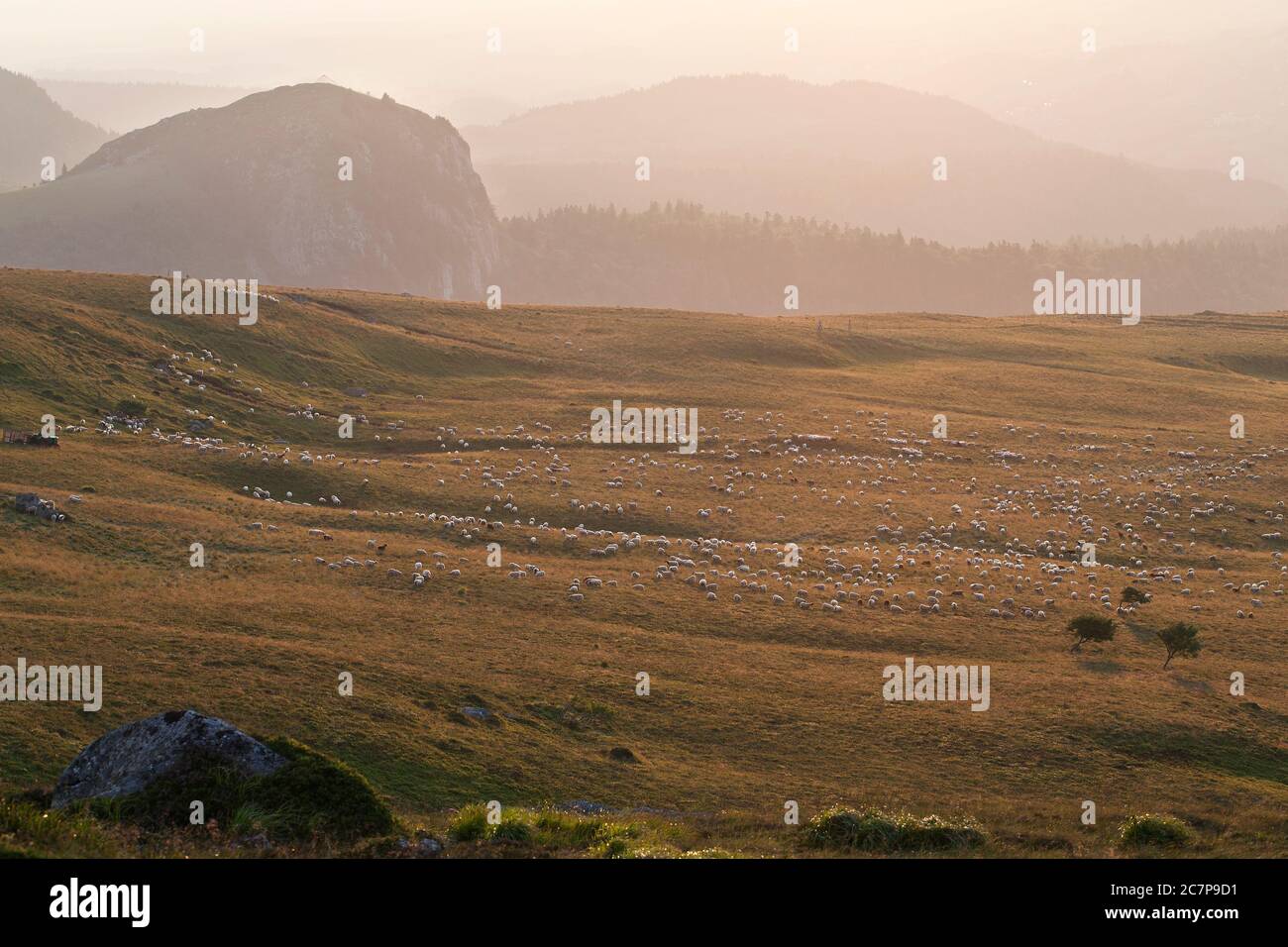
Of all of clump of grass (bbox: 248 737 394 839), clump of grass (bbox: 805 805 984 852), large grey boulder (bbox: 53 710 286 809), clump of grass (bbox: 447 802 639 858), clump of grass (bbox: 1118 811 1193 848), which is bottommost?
clump of grass (bbox: 1118 811 1193 848)

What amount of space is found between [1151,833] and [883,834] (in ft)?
18.6

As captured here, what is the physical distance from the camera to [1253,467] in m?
76.2

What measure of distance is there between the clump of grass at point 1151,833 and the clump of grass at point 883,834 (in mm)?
2969

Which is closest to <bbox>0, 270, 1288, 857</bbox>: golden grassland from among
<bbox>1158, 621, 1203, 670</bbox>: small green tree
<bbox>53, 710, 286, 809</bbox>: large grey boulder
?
<bbox>1158, 621, 1203, 670</bbox>: small green tree

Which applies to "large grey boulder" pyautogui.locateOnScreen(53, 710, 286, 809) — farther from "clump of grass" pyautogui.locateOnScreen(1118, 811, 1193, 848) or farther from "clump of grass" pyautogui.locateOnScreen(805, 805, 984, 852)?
"clump of grass" pyautogui.locateOnScreen(1118, 811, 1193, 848)

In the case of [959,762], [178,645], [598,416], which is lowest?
[959,762]

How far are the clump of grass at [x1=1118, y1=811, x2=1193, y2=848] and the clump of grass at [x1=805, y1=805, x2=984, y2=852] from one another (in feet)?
9.74

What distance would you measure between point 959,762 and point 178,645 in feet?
71.9

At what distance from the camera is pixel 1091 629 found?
139ft

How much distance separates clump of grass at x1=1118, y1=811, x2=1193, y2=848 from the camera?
70.1 feet

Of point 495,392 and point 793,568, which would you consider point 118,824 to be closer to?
point 793,568

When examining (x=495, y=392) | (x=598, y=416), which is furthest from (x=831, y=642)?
(x=495, y=392)

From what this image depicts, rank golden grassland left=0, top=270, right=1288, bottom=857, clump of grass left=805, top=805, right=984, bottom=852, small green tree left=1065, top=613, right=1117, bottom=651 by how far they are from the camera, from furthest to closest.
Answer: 1. small green tree left=1065, top=613, right=1117, bottom=651
2. golden grassland left=0, top=270, right=1288, bottom=857
3. clump of grass left=805, top=805, right=984, bottom=852

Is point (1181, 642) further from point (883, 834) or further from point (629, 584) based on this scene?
point (883, 834)
